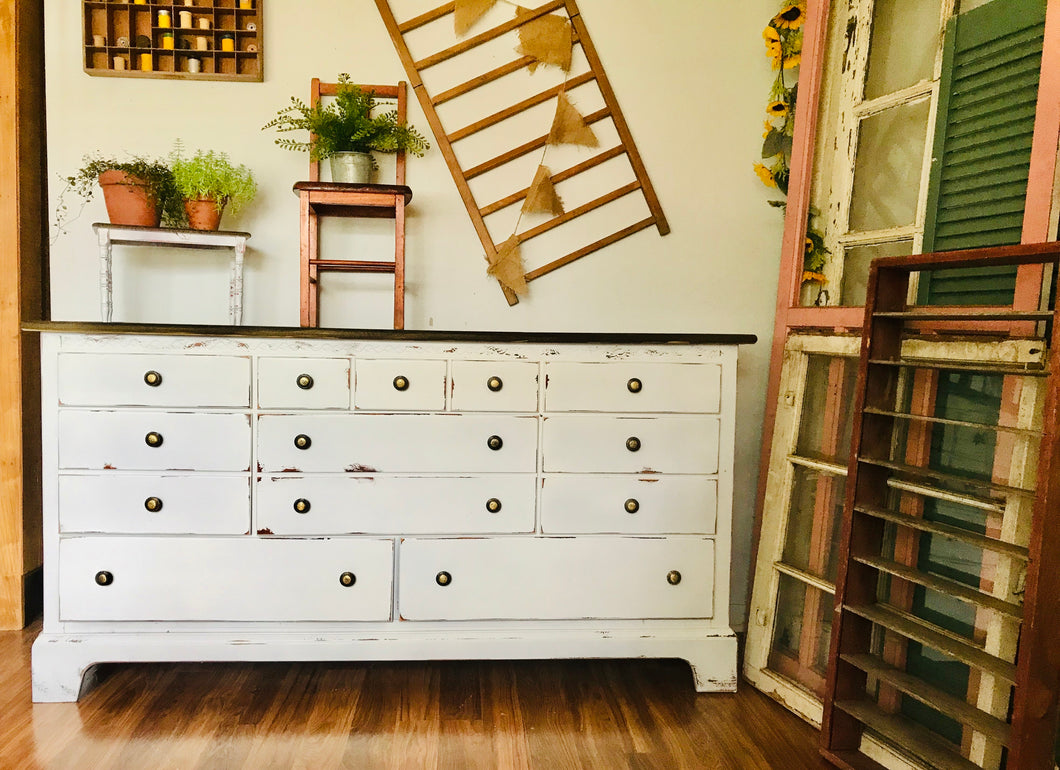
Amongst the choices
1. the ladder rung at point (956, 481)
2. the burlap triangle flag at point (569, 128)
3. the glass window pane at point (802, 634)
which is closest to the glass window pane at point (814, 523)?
the glass window pane at point (802, 634)

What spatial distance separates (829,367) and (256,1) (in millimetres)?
2320

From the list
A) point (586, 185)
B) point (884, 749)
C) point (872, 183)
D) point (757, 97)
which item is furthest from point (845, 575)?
point (757, 97)

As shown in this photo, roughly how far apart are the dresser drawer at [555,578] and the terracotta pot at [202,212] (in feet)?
4.17

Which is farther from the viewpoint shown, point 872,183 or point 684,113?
point 684,113

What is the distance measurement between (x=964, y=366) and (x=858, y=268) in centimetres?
68

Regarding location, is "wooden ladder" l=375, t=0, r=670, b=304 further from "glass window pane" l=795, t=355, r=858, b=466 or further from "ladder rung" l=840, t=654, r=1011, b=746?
"ladder rung" l=840, t=654, r=1011, b=746

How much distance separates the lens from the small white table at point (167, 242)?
221 cm

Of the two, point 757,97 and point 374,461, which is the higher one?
point 757,97

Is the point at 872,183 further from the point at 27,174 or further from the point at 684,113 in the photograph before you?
the point at 27,174

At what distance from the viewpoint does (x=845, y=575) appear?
1781mm

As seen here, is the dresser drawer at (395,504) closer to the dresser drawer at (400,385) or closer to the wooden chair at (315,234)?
the dresser drawer at (400,385)

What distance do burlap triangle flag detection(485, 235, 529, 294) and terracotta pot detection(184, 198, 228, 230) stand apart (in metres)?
0.94

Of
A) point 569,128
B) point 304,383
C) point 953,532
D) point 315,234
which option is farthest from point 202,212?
point 953,532

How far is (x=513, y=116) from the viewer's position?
2.59 meters
